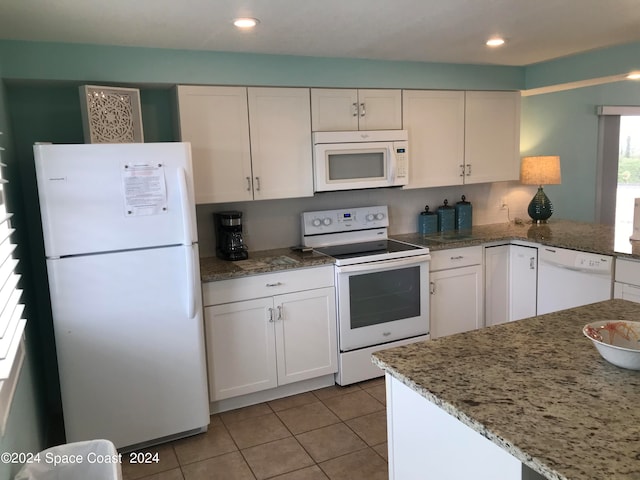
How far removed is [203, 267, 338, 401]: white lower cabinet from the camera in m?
3.13

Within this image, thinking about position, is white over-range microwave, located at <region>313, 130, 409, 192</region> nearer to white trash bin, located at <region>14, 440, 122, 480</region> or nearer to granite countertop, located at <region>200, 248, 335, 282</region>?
granite countertop, located at <region>200, 248, 335, 282</region>

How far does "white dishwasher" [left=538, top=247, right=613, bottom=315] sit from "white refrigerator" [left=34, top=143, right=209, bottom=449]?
2.48m

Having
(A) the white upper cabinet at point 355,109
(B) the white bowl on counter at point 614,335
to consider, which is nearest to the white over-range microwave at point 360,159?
(A) the white upper cabinet at point 355,109

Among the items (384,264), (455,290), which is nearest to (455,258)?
(455,290)

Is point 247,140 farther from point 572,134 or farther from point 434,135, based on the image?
point 572,134

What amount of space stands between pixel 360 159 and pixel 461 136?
954 mm

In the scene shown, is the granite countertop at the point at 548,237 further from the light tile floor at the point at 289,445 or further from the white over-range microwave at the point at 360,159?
the light tile floor at the point at 289,445

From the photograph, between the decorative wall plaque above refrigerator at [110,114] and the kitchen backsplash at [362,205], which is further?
the kitchen backsplash at [362,205]

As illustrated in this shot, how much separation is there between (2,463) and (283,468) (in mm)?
1393

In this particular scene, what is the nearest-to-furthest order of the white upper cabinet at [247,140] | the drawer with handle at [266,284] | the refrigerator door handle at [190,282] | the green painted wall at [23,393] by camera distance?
the green painted wall at [23,393] < the refrigerator door handle at [190,282] < the drawer with handle at [266,284] < the white upper cabinet at [247,140]

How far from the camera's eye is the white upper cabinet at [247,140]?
321cm

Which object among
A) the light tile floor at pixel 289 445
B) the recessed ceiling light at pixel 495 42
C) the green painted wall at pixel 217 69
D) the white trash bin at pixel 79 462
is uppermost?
the recessed ceiling light at pixel 495 42

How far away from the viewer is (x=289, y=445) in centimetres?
285

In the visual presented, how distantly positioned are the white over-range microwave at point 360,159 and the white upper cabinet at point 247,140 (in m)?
0.10
